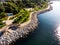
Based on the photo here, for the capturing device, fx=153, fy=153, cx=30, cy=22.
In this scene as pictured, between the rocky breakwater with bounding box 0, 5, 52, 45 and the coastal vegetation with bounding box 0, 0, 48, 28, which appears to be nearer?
the rocky breakwater with bounding box 0, 5, 52, 45

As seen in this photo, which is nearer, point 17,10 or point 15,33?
point 15,33

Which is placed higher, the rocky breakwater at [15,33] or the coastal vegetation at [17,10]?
the coastal vegetation at [17,10]

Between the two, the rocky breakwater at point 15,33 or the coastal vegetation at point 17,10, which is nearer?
the rocky breakwater at point 15,33

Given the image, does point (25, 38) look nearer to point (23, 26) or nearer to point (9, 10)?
point (23, 26)

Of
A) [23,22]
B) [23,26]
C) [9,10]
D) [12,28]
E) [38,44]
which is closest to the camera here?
[38,44]

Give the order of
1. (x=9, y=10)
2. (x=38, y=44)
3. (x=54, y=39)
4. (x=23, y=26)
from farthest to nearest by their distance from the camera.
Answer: (x=9, y=10) < (x=23, y=26) < (x=54, y=39) < (x=38, y=44)

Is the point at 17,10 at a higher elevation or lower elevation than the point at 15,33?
higher

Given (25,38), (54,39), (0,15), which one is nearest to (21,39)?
(25,38)

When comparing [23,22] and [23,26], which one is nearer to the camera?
[23,26]

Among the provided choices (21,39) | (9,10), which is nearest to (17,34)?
(21,39)

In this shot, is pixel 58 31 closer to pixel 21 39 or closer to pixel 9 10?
pixel 21 39
